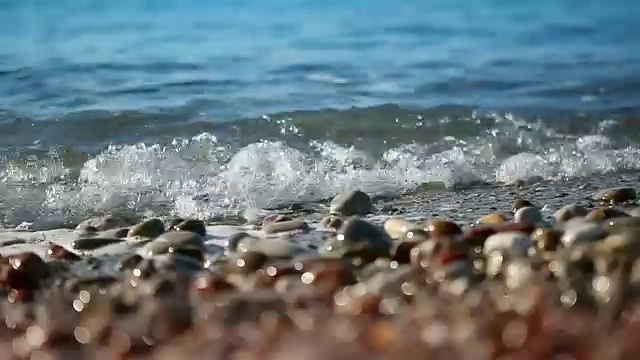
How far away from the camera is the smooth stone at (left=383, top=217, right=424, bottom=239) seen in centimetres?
396

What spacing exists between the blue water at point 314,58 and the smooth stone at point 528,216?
4210mm

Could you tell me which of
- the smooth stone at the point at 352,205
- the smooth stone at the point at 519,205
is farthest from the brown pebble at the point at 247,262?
the smooth stone at the point at 519,205

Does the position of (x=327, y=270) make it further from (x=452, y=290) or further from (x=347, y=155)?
(x=347, y=155)

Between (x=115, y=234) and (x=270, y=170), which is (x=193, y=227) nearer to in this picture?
(x=115, y=234)

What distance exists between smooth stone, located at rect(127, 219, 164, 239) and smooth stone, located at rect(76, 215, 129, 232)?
0.36 m

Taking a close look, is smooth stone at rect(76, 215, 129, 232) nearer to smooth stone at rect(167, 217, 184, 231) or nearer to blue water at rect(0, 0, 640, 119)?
smooth stone at rect(167, 217, 184, 231)

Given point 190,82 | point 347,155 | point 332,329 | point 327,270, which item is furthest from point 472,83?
point 332,329

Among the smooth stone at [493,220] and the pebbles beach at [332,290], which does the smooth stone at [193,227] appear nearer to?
the pebbles beach at [332,290]

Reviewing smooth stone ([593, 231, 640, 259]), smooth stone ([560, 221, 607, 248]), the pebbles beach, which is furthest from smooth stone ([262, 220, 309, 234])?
smooth stone ([593, 231, 640, 259])

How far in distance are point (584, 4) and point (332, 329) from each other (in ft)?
63.9

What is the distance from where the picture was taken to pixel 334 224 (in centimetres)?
438

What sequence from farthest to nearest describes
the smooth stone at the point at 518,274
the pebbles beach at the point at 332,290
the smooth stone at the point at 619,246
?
the smooth stone at the point at 619,246 < the smooth stone at the point at 518,274 < the pebbles beach at the point at 332,290

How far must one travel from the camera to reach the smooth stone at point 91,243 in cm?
416

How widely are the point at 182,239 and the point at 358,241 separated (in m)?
0.77
